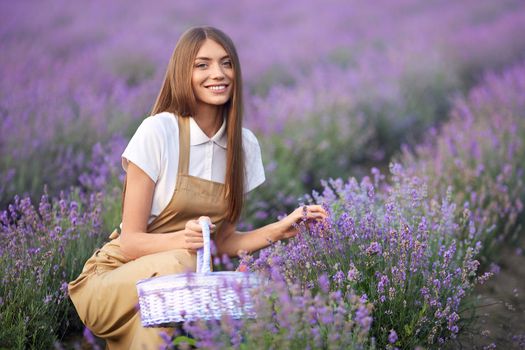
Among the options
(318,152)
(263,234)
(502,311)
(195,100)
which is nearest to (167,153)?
(195,100)

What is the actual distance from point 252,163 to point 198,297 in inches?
35.6

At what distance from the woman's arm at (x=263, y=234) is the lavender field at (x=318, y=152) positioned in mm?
45

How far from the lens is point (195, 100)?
8.22ft

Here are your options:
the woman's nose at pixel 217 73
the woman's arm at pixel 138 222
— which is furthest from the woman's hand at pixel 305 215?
the woman's nose at pixel 217 73

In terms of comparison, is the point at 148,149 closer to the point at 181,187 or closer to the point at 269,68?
the point at 181,187

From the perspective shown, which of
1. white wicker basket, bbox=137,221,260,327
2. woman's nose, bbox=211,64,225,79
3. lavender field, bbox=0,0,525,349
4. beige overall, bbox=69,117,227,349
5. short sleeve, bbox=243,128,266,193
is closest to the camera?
white wicker basket, bbox=137,221,260,327

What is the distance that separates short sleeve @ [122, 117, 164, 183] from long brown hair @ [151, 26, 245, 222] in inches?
6.7

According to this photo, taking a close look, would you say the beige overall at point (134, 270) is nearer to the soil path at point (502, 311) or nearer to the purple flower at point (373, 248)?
the purple flower at point (373, 248)

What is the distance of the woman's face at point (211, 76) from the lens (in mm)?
2467

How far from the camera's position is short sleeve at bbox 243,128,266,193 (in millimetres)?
2678

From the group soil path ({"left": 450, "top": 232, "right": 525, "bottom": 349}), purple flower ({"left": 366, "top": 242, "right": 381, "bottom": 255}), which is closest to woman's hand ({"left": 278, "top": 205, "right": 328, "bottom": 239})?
purple flower ({"left": 366, "top": 242, "right": 381, "bottom": 255})

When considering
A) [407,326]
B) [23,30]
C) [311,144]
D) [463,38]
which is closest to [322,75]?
[311,144]

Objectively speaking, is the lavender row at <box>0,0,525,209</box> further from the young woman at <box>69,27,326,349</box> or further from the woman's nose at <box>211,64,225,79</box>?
the woman's nose at <box>211,64,225,79</box>

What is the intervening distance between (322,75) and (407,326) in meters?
5.12
